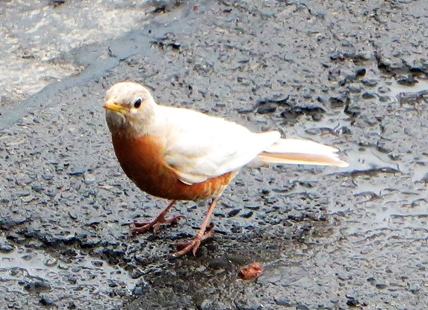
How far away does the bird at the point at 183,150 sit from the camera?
402cm

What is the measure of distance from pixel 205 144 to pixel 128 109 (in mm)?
558

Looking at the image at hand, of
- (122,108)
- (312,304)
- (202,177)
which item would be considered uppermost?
(122,108)

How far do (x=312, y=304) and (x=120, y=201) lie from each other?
1169mm

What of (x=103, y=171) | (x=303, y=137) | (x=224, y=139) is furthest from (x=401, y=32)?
(x=103, y=171)

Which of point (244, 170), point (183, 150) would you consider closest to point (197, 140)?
point (183, 150)

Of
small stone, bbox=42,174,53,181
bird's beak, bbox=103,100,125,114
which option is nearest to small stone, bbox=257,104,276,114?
small stone, bbox=42,174,53,181

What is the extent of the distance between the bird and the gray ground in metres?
0.16

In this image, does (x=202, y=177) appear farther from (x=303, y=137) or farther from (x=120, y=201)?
(x=303, y=137)

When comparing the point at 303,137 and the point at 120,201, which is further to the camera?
the point at 303,137

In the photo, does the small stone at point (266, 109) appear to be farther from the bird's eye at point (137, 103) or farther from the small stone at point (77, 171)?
the bird's eye at point (137, 103)

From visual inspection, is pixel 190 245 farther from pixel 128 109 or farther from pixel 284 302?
pixel 128 109

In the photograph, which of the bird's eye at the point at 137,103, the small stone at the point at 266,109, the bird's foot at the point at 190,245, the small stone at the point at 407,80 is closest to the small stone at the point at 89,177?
the bird's foot at the point at 190,245

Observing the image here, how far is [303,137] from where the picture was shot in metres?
4.91

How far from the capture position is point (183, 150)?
4227mm
